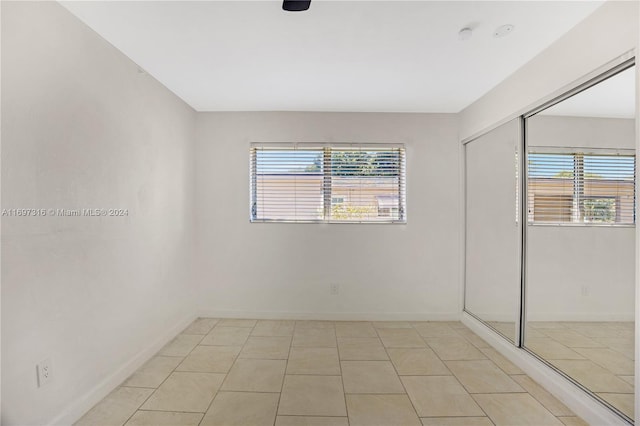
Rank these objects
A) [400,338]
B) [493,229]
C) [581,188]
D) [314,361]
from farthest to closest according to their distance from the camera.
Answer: [400,338]
[493,229]
[314,361]
[581,188]

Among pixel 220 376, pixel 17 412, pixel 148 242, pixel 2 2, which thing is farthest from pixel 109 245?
pixel 2 2

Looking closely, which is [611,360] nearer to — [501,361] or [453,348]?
[501,361]

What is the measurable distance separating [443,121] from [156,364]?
392cm

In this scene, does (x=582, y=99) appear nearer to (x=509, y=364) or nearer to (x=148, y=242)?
(x=509, y=364)

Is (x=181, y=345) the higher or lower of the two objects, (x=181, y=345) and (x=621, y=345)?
the lower

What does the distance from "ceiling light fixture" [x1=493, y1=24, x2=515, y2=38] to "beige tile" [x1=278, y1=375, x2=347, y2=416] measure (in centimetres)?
273

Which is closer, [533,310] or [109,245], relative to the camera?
[109,245]

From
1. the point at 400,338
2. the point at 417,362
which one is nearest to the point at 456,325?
the point at 400,338

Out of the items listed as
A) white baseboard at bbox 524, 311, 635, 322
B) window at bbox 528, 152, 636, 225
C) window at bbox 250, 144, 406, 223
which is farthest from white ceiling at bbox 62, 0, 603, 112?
white baseboard at bbox 524, 311, 635, 322

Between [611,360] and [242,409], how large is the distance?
238cm

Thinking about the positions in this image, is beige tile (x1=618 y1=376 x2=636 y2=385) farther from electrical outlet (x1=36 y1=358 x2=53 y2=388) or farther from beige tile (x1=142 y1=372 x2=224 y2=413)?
electrical outlet (x1=36 y1=358 x2=53 y2=388)

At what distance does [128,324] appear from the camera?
2.40m

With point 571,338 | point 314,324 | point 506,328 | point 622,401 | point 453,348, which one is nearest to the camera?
point 622,401

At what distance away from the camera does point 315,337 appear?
3.15 m
